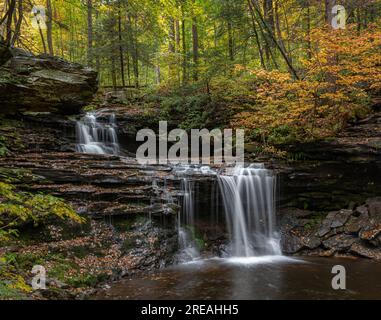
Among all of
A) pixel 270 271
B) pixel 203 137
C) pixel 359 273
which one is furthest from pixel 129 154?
pixel 359 273

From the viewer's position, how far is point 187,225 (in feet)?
34.0

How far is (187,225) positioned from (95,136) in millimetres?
6415

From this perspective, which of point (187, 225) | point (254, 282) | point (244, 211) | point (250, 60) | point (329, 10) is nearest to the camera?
point (254, 282)

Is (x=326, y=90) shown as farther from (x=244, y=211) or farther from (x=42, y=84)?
(x=42, y=84)

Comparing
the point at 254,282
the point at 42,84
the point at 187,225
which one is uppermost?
the point at 42,84

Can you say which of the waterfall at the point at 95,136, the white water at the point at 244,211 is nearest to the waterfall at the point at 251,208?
the white water at the point at 244,211

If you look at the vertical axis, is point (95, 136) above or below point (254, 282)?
above

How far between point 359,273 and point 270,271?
6.76 feet

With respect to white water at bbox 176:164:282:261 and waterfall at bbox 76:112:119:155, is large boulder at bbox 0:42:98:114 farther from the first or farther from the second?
white water at bbox 176:164:282:261

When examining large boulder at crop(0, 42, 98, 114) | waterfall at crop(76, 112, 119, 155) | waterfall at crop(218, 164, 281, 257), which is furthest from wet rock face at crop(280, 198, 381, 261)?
large boulder at crop(0, 42, 98, 114)

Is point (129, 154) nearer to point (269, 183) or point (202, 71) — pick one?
point (202, 71)

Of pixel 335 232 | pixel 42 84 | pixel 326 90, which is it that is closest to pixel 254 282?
pixel 335 232

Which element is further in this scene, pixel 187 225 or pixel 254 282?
pixel 187 225

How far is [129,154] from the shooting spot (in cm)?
1469
